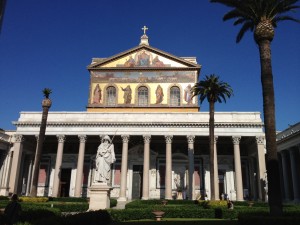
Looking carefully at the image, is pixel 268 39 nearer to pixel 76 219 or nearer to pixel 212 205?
pixel 212 205

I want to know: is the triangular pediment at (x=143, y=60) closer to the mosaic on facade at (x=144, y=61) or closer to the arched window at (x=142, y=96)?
the mosaic on facade at (x=144, y=61)

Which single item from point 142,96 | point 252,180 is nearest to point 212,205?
point 252,180

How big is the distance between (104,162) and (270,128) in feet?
31.3

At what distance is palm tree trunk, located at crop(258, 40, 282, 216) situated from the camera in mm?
14266

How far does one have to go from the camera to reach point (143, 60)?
1703 inches

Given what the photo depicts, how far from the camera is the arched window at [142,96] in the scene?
42.0 m

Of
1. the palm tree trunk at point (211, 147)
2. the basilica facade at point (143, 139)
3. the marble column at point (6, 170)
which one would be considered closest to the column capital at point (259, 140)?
the basilica facade at point (143, 139)

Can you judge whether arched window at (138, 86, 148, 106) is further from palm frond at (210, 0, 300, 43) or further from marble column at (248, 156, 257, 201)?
palm frond at (210, 0, 300, 43)

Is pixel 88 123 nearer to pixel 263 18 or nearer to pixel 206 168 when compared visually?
pixel 206 168

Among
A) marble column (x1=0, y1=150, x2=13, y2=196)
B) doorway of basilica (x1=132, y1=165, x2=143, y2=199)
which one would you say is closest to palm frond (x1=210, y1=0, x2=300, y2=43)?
doorway of basilica (x1=132, y1=165, x2=143, y2=199)

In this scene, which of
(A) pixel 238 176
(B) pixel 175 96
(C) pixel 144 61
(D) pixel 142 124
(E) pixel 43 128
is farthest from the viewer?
(C) pixel 144 61

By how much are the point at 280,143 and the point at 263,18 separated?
2372cm

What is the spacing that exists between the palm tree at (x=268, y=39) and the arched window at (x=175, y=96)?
71.2ft

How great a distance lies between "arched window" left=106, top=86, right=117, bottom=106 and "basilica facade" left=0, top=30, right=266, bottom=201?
14cm
